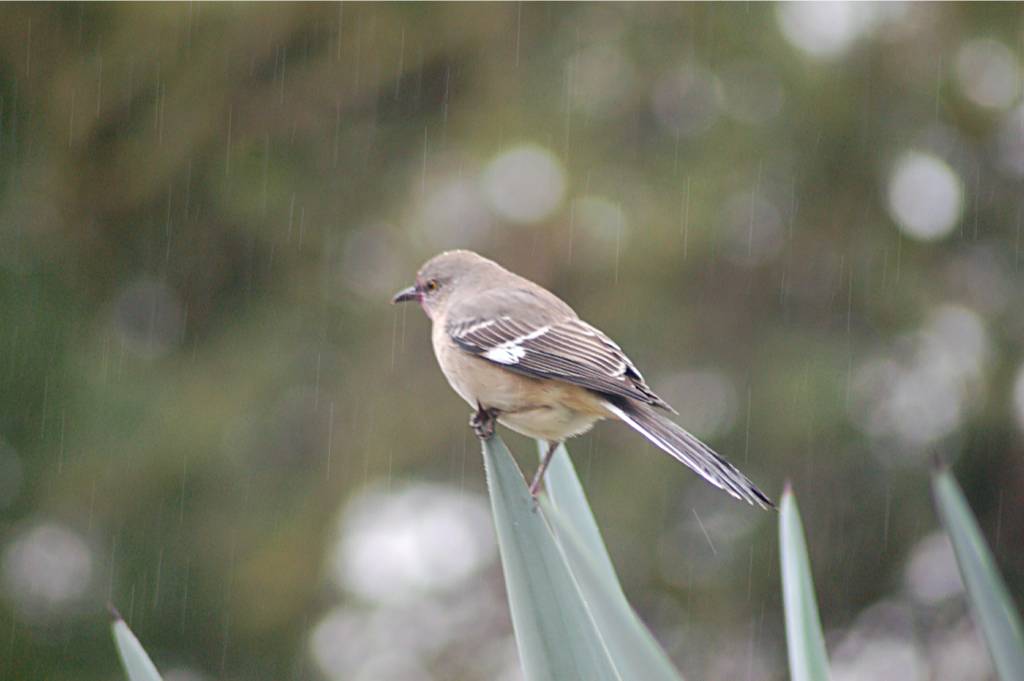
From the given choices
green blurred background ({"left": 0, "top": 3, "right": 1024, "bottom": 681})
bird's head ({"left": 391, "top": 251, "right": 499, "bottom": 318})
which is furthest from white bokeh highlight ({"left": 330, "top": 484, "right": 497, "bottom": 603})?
bird's head ({"left": 391, "top": 251, "right": 499, "bottom": 318})

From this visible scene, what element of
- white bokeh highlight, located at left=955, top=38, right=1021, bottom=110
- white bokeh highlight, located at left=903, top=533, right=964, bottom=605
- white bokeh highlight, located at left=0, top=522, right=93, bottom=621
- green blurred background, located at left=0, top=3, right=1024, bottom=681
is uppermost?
white bokeh highlight, located at left=955, top=38, right=1021, bottom=110

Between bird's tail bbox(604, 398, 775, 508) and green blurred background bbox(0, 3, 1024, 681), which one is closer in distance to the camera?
bird's tail bbox(604, 398, 775, 508)

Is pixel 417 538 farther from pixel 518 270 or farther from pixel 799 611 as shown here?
pixel 799 611

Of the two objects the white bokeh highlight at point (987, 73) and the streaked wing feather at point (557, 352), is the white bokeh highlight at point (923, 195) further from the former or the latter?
the streaked wing feather at point (557, 352)

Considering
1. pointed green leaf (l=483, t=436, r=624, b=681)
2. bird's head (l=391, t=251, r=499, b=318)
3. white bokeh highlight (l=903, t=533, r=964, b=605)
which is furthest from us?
white bokeh highlight (l=903, t=533, r=964, b=605)

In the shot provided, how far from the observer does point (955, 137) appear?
26.2ft

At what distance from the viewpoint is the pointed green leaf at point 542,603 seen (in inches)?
79.7

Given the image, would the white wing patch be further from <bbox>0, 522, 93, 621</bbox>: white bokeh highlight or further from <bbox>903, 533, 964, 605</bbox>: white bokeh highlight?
<bbox>0, 522, 93, 621</bbox>: white bokeh highlight

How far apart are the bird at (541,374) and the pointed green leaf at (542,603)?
62 centimetres

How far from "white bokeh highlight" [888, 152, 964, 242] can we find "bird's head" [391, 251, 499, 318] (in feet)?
15.1

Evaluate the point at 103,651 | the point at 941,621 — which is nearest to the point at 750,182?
the point at 941,621

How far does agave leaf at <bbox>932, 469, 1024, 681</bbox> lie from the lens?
2152 millimetres

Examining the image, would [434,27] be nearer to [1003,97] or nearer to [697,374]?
[697,374]

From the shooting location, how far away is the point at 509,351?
3.44m
